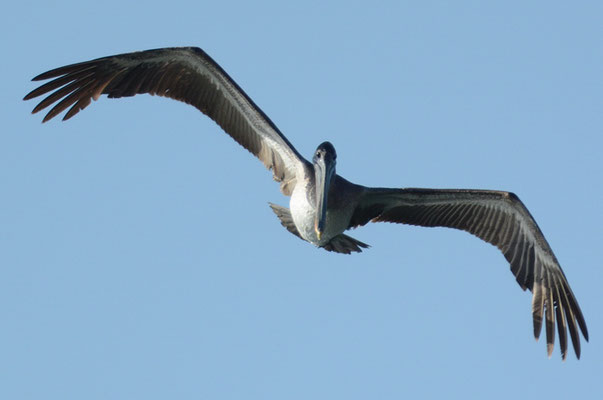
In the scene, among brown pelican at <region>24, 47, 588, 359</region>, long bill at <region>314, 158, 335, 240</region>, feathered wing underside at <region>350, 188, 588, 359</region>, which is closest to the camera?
long bill at <region>314, 158, 335, 240</region>

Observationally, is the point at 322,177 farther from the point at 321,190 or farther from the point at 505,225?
the point at 505,225

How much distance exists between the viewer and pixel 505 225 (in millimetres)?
18703

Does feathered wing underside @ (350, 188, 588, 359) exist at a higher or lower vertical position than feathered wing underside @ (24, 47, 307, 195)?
lower

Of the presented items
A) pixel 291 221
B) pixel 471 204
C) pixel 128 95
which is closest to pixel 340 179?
pixel 291 221

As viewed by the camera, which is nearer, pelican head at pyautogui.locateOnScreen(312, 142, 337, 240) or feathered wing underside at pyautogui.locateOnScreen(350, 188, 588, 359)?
pelican head at pyautogui.locateOnScreen(312, 142, 337, 240)

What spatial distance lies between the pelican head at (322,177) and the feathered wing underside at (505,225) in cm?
116

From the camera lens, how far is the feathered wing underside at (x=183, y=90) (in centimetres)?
1792

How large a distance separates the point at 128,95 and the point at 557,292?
6811 mm

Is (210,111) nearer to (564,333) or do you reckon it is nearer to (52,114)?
(52,114)

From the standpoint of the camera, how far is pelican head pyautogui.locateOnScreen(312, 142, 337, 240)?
17031 mm

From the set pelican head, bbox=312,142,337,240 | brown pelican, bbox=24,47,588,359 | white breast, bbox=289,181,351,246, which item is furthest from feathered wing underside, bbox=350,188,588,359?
pelican head, bbox=312,142,337,240

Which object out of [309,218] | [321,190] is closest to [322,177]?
[321,190]

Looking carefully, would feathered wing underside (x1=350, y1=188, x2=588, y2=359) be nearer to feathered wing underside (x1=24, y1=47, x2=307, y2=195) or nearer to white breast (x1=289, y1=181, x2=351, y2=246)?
white breast (x1=289, y1=181, x2=351, y2=246)

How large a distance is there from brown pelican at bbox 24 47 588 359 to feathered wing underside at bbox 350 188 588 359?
0.01 m
